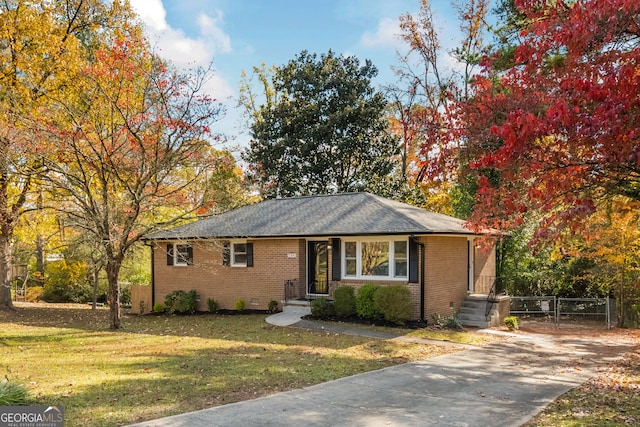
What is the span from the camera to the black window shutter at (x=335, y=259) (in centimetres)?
1808

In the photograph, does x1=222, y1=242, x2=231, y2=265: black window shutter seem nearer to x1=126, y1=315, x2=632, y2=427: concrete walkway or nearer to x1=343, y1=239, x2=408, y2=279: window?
x1=343, y1=239, x2=408, y2=279: window

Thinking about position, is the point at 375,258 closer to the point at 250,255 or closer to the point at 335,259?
the point at 335,259

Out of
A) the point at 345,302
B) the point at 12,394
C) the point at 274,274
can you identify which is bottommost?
the point at 345,302

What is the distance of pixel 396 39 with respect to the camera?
30828 millimetres

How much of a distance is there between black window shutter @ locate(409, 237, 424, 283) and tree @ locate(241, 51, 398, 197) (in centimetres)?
1414

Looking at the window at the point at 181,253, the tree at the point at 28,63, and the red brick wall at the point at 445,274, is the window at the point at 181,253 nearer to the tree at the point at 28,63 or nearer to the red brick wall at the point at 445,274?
the tree at the point at 28,63

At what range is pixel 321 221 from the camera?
19.3 metres

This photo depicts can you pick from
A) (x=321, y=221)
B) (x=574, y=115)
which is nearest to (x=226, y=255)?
(x=321, y=221)

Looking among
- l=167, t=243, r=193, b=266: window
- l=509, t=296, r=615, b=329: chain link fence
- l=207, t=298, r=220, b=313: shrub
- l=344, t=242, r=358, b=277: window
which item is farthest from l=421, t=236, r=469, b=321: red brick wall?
l=167, t=243, r=193, b=266: window

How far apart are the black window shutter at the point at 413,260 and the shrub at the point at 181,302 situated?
889 cm

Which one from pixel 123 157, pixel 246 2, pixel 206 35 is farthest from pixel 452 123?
pixel 206 35

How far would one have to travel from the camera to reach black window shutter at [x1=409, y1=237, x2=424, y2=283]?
16.5m

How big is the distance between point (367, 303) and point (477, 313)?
4062 millimetres

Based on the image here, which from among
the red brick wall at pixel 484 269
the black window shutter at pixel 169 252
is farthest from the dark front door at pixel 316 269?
the black window shutter at pixel 169 252
